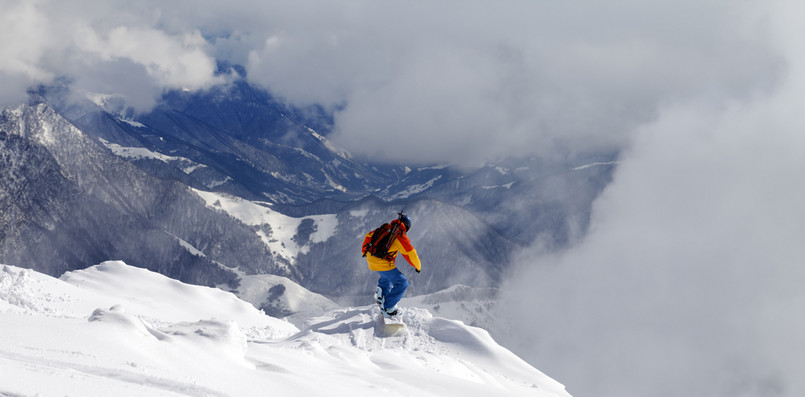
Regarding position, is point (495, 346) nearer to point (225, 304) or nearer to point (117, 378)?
point (117, 378)

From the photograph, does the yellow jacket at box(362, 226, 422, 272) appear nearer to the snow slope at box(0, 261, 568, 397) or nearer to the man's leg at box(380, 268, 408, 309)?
the man's leg at box(380, 268, 408, 309)

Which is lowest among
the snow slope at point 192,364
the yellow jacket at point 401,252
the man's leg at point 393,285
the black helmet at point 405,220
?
the snow slope at point 192,364

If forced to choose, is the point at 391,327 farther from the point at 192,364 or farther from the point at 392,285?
the point at 192,364

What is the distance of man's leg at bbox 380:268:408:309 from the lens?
2322 cm

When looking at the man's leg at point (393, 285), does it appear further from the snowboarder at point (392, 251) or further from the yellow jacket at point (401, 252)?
the yellow jacket at point (401, 252)

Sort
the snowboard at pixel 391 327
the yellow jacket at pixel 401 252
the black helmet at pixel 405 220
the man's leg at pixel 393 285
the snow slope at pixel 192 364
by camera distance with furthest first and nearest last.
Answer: the snowboard at pixel 391 327, the man's leg at pixel 393 285, the black helmet at pixel 405 220, the yellow jacket at pixel 401 252, the snow slope at pixel 192 364

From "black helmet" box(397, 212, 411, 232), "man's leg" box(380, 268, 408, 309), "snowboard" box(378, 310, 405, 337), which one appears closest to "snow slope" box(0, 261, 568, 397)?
"snowboard" box(378, 310, 405, 337)

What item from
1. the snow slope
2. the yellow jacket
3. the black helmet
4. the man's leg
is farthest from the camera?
the man's leg

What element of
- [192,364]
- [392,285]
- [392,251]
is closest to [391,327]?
[392,285]

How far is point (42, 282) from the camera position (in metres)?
36.7

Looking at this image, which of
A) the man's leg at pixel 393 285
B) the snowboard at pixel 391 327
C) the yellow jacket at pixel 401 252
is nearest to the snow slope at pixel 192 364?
the snowboard at pixel 391 327

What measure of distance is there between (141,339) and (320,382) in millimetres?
4091

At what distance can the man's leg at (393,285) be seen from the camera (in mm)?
23219

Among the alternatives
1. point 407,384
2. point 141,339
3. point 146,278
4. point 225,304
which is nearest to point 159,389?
point 141,339
